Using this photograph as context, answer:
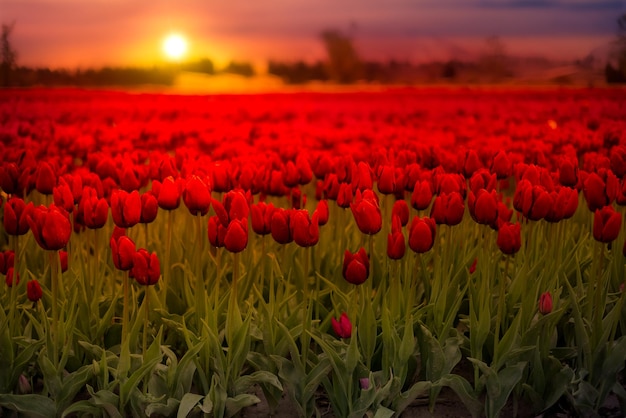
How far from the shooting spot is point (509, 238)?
1.85 m

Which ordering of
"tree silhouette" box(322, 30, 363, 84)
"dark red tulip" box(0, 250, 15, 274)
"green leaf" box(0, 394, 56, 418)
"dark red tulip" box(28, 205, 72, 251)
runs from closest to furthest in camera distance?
"dark red tulip" box(28, 205, 72, 251) < "green leaf" box(0, 394, 56, 418) < "dark red tulip" box(0, 250, 15, 274) < "tree silhouette" box(322, 30, 363, 84)

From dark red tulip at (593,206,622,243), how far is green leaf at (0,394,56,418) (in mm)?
1508

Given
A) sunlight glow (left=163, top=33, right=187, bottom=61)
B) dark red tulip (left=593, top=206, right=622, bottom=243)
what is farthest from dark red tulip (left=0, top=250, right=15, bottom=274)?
sunlight glow (left=163, top=33, right=187, bottom=61)

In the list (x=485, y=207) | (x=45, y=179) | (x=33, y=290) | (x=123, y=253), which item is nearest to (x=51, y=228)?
(x=123, y=253)

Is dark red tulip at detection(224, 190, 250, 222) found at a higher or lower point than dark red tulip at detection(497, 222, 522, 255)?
higher

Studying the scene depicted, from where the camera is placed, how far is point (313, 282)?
244 centimetres

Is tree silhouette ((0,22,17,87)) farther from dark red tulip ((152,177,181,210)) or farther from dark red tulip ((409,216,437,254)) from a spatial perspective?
dark red tulip ((409,216,437,254))

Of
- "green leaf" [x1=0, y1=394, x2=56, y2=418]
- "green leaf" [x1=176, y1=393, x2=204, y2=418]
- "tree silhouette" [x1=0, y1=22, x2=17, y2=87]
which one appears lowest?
"green leaf" [x1=0, y1=394, x2=56, y2=418]

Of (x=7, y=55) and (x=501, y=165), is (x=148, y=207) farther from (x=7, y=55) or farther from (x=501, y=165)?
(x=7, y=55)

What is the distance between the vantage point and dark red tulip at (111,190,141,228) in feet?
6.08

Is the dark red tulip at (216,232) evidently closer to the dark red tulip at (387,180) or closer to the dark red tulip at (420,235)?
the dark red tulip at (420,235)

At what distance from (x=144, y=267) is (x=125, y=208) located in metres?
0.19

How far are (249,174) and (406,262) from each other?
1.96 feet

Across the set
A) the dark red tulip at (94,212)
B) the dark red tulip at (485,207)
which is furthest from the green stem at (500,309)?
the dark red tulip at (94,212)
